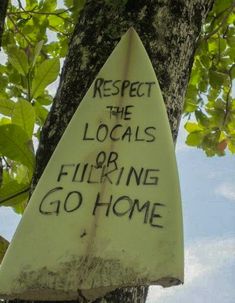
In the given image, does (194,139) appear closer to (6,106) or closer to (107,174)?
(6,106)

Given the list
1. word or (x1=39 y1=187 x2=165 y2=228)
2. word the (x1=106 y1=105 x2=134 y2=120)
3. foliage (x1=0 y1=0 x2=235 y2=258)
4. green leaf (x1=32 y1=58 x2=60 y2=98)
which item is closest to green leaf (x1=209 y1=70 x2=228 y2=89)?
foliage (x1=0 y1=0 x2=235 y2=258)

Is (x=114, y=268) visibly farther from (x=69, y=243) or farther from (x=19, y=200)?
(x=19, y=200)

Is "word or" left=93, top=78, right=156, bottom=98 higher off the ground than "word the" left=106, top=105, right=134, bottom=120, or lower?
higher

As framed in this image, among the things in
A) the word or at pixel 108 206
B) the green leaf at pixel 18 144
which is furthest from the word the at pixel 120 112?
the green leaf at pixel 18 144

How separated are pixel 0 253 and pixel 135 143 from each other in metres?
0.49

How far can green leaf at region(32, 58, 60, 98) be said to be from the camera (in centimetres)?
118

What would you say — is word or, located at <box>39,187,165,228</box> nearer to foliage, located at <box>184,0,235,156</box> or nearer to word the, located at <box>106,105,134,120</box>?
word the, located at <box>106,105,134,120</box>

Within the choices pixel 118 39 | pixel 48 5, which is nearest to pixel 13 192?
pixel 118 39

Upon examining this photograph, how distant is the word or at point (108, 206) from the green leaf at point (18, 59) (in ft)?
1.98

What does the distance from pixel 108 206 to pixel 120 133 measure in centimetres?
11

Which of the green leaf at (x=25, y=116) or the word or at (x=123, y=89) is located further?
the green leaf at (x=25, y=116)

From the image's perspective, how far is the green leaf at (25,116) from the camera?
104 centimetres

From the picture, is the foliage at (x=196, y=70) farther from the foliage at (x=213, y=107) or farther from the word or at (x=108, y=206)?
the word or at (x=108, y=206)

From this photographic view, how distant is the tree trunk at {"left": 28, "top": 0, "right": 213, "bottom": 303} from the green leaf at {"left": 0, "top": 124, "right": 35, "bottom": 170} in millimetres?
133
